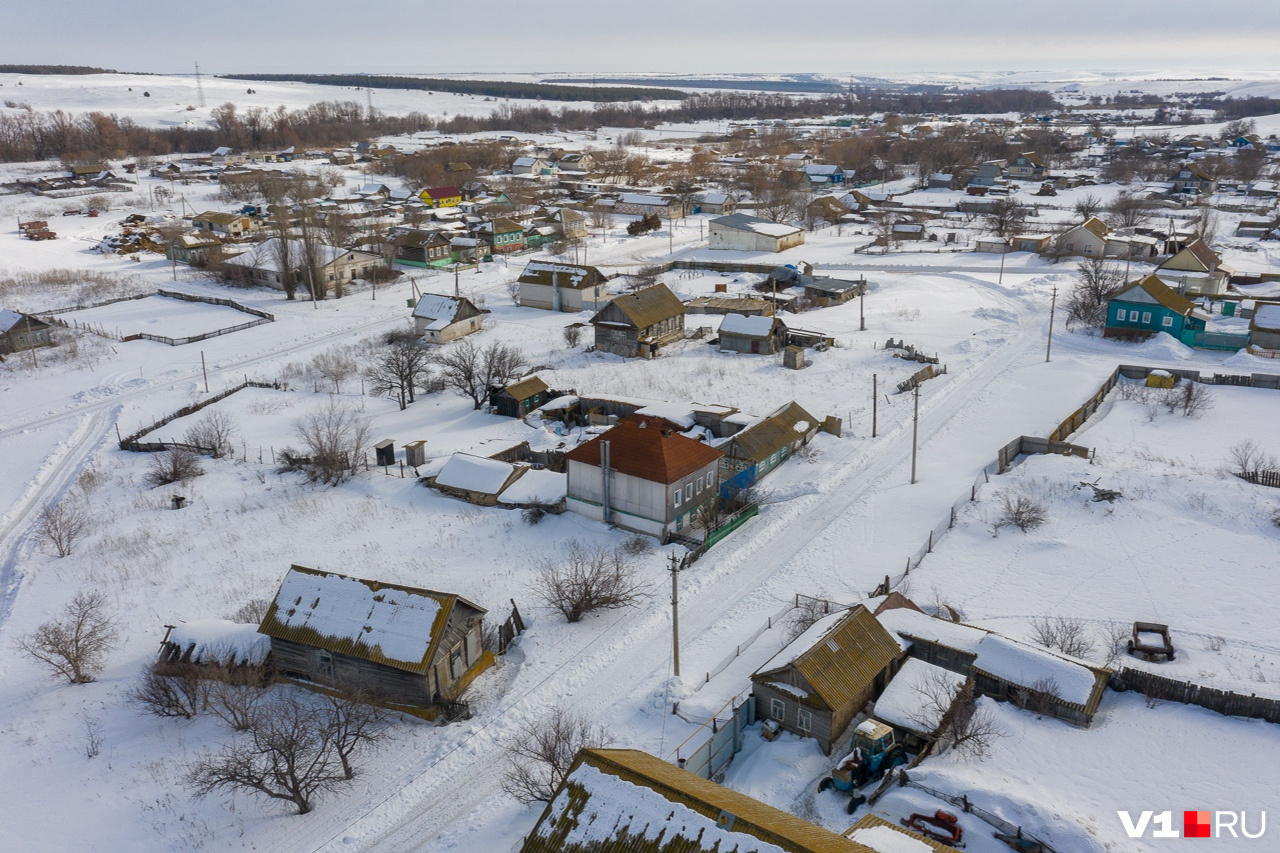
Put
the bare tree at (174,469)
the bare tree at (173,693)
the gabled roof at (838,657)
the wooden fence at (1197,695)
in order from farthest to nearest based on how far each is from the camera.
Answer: the bare tree at (174,469)
the bare tree at (173,693)
the gabled roof at (838,657)
the wooden fence at (1197,695)

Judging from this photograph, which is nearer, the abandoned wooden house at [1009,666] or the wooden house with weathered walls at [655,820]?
the wooden house with weathered walls at [655,820]

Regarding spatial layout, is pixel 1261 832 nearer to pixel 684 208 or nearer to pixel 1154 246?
pixel 1154 246

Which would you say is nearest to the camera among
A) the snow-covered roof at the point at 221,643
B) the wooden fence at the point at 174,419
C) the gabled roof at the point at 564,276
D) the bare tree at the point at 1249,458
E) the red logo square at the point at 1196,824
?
the red logo square at the point at 1196,824

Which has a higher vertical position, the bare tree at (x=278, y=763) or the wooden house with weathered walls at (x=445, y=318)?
the wooden house with weathered walls at (x=445, y=318)

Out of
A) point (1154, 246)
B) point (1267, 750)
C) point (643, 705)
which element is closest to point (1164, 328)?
point (1154, 246)

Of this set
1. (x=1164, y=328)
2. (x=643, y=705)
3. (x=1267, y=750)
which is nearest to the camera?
(x=1267, y=750)

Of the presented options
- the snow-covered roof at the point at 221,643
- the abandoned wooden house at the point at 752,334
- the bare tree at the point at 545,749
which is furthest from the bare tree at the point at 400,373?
the bare tree at the point at 545,749

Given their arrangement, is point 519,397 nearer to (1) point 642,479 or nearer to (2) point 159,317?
(1) point 642,479

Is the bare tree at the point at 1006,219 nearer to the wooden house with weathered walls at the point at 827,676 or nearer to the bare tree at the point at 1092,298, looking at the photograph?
the bare tree at the point at 1092,298
